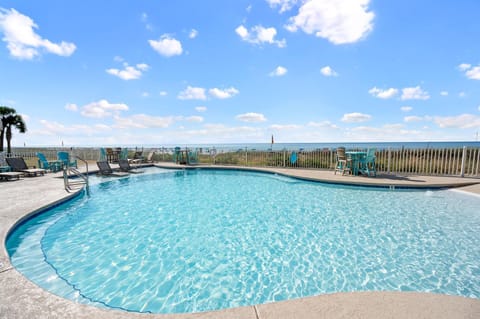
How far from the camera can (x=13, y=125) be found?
15.6 metres

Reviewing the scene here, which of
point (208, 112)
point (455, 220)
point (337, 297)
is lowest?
point (455, 220)

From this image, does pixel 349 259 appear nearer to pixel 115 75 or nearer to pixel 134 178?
pixel 134 178

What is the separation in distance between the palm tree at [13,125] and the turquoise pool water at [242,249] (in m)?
16.9

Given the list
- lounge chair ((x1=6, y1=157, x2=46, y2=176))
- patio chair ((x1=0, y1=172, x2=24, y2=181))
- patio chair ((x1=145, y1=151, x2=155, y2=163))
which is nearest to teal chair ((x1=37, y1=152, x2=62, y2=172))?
lounge chair ((x1=6, y1=157, x2=46, y2=176))

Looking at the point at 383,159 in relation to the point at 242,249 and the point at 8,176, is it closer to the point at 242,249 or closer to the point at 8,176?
the point at 242,249

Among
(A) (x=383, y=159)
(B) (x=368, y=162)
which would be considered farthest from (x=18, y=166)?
(A) (x=383, y=159)

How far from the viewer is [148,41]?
346 inches

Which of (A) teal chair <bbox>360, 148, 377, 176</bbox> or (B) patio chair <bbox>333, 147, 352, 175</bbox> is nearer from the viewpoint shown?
(A) teal chair <bbox>360, 148, 377, 176</bbox>

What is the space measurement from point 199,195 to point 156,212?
168 cm

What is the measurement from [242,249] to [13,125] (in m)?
22.1

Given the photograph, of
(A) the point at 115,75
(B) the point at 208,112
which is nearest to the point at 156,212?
(A) the point at 115,75

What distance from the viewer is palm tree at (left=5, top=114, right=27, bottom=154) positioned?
1526cm

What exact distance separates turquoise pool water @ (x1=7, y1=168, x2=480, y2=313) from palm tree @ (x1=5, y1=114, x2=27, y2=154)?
16.9 m

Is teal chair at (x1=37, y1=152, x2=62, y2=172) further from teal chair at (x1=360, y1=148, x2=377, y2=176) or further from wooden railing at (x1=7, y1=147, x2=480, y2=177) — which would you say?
teal chair at (x1=360, y1=148, x2=377, y2=176)
